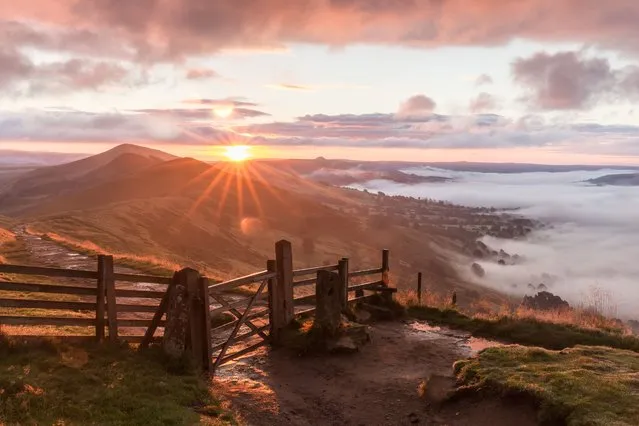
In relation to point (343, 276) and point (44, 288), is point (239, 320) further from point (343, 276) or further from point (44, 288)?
point (343, 276)

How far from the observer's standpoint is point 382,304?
1781 cm

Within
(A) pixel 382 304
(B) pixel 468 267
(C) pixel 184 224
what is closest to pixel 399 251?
(B) pixel 468 267

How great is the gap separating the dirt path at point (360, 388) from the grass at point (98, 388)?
1.00 metres

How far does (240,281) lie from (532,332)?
29.8 feet

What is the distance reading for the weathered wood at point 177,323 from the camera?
1080cm

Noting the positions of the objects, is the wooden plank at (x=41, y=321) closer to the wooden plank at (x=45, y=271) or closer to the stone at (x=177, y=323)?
the wooden plank at (x=45, y=271)

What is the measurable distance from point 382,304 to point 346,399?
23.7 ft

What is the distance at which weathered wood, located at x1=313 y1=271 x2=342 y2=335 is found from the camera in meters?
13.5

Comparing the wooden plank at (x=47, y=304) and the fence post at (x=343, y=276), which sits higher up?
the wooden plank at (x=47, y=304)

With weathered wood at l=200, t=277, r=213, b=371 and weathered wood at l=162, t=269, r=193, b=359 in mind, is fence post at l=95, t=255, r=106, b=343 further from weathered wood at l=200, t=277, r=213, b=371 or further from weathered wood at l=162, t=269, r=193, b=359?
weathered wood at l=200, t=277, r=213, b=371

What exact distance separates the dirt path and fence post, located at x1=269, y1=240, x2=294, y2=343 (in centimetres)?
100

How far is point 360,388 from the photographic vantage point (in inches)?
446

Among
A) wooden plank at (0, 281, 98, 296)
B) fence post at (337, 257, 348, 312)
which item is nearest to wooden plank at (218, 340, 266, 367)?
wooden plank at (0, 281, 98, 296)

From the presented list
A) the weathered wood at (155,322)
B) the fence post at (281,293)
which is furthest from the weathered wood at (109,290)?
the fence post at (281,293)
